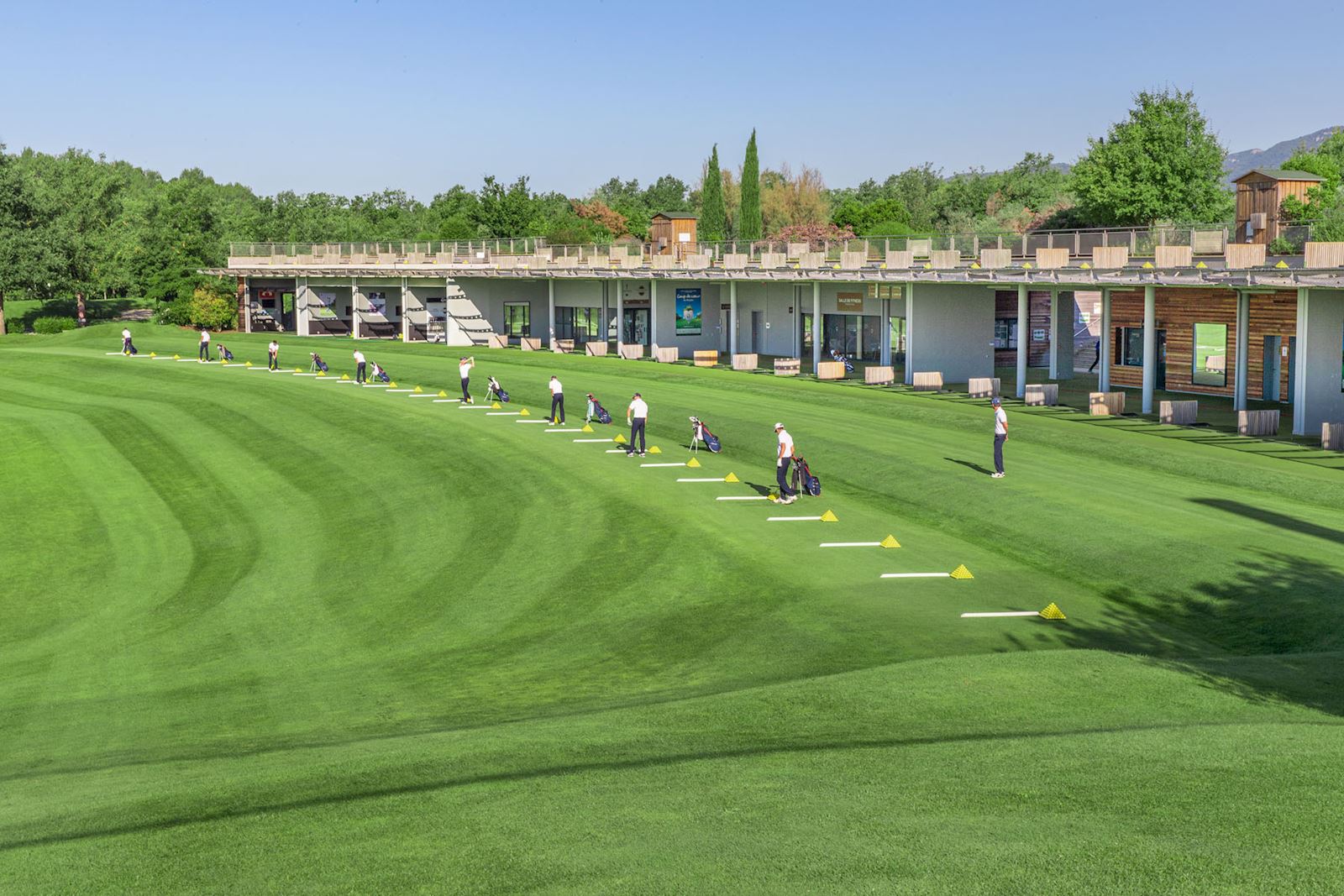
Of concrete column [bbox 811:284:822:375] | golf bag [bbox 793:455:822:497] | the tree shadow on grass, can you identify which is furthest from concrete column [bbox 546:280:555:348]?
the tree shadow on grass

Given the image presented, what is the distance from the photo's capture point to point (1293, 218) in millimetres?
51062

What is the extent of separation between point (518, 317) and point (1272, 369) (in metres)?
45.0

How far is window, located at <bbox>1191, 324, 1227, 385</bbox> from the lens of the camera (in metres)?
48.4

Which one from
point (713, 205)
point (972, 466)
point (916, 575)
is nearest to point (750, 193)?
point (713, 205)

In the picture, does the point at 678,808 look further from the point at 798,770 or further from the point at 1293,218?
the point at 1293,218

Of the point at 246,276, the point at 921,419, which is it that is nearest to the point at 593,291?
the point at 246,276

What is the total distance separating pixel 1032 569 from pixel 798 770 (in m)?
12.9

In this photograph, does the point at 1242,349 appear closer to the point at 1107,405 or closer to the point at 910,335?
the point at 1107,405

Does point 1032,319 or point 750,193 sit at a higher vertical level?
point 750,193

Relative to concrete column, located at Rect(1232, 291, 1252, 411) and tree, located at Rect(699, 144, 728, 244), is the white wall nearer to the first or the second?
concrete column, located at Rect(1232, 291, 1252, 411)

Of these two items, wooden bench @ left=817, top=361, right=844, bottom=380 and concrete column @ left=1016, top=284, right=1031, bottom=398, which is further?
wooden bench @ left=817, top=361, right=844, bottom=380

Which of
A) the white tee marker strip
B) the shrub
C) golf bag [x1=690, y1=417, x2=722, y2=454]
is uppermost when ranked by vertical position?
the shrub

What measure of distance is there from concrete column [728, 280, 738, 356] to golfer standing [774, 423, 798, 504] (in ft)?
111

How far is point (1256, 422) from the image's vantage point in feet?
127
